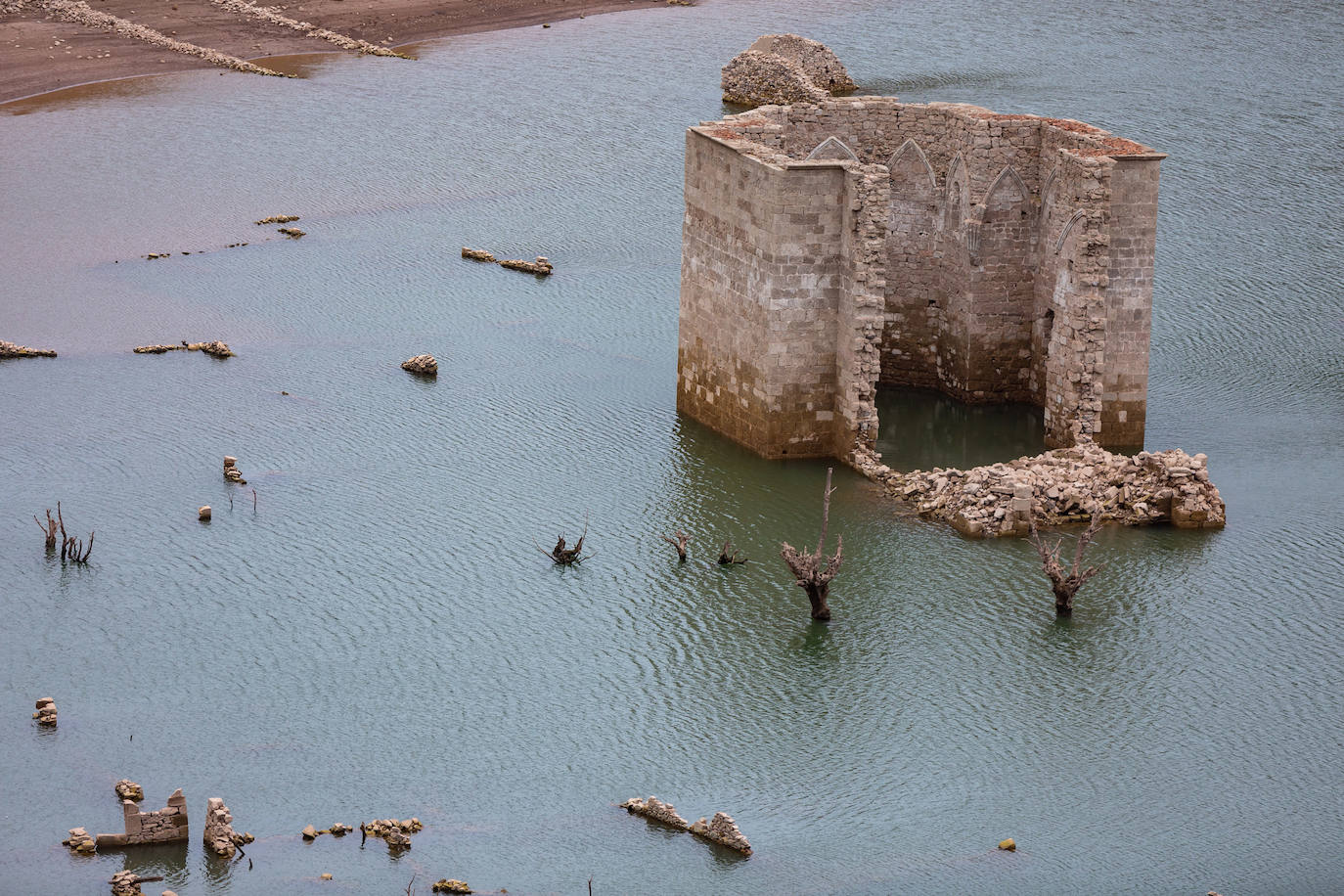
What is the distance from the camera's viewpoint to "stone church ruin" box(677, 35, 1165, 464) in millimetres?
37344

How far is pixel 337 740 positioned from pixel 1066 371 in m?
16.2

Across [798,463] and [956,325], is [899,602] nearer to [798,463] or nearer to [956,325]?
[798,463]

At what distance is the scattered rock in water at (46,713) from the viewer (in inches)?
1147

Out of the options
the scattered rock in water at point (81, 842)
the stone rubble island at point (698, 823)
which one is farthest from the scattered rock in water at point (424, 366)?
the scattered rock in water at point (81, 842)

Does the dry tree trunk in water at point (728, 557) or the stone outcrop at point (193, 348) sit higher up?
the stone outcrop at point (193, 348)

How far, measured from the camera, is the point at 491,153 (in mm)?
61344

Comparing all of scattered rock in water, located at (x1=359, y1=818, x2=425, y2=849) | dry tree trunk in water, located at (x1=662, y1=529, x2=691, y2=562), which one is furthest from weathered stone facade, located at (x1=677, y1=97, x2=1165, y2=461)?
scattered rock in water, located at (x1=359, y1=818, x2=425, y2=849)

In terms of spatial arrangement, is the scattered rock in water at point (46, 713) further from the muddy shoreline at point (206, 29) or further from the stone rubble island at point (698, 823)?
the muddy shoreline at point (206, 29)

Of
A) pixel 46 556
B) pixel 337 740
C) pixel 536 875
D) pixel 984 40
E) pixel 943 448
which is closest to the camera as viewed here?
pixel 536 875

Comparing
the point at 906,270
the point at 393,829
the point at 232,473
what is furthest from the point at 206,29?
the point at 393,829

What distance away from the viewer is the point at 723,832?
26.0 meters

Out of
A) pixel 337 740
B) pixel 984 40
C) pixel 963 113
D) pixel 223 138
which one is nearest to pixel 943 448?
pixel 963 113

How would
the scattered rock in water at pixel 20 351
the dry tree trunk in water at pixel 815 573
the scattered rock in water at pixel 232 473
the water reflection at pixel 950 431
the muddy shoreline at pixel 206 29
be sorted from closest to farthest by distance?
the dry tree trunk in water at pixel 815 573, the scattered rock in water at pixel 232 473, the water reflection at pixel 950 431, the scattered rock in water at pixel 20 351, the muddy shoreline at pixel 206 29

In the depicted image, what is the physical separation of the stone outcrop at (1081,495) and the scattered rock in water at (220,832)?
570 inches
